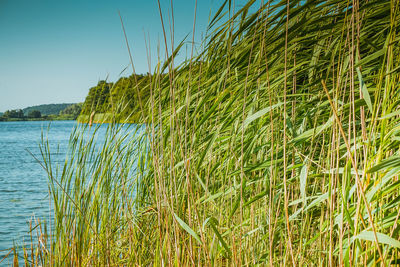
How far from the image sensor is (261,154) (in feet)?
4.71

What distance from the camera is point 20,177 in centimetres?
948

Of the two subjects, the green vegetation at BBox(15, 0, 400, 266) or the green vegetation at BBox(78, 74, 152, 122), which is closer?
the green vegetation at BBox(15, 0, 400, 266)

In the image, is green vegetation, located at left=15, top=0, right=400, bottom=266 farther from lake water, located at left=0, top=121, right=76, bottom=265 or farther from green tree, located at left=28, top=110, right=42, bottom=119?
green tree, located at left=28, top=110, right=42, bottom=119

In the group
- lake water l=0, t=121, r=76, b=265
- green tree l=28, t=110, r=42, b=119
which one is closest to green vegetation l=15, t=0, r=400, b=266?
lake water l=0, t=121, r=76, b=265

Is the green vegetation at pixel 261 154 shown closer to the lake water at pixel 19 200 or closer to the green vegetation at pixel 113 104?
the green vegetation at pixel 113 104

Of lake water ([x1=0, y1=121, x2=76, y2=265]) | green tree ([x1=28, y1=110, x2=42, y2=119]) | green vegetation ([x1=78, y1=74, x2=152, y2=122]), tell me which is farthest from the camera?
green tree ([x1=28, y1=110, x2=42, y2=119])

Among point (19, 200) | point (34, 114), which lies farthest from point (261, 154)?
point (34, 114)

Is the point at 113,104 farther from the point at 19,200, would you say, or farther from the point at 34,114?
the point at 34,114

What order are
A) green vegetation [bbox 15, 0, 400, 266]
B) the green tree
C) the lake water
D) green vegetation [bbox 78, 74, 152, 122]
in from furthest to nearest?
the green tree
the lake water
green vegetation [bbox 78, 74, 152, 122]
green vegetation [bbox 15, 0, 400, 266]

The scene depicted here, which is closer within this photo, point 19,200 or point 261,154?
point 261,154

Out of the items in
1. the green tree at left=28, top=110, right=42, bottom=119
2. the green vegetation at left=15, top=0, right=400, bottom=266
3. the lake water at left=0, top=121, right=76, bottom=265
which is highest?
the green tree at left=28, top=110, right=42, bottom=119

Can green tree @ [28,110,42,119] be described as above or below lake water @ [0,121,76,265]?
above

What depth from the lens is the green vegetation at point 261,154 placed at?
91 centimetres

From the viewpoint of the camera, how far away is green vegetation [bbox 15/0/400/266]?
36.0 inches
